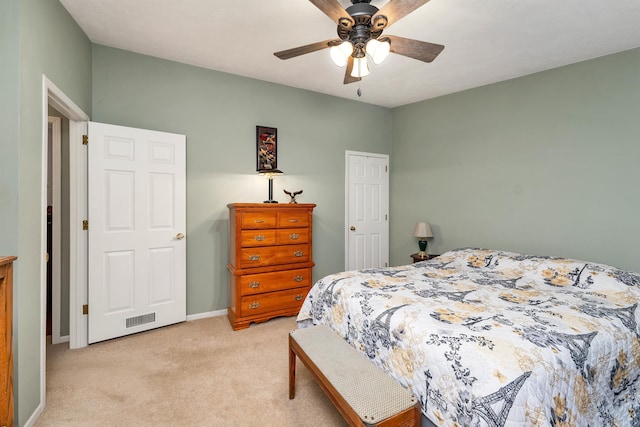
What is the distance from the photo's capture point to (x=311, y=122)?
3859mm

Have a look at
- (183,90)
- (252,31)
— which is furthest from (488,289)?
(183,90)

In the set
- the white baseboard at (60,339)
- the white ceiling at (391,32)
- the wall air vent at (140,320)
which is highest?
the white ceiling at (391,32)

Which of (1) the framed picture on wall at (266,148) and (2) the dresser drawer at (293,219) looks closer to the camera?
(2) the dresser drawer at (293,219)

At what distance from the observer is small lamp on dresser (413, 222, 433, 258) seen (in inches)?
151

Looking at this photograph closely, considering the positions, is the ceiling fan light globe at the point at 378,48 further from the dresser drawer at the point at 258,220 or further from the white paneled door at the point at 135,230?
the white paneled door at the point at 135,230

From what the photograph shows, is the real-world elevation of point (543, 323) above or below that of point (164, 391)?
above

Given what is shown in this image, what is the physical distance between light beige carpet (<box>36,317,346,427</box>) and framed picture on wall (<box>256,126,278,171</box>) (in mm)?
1917

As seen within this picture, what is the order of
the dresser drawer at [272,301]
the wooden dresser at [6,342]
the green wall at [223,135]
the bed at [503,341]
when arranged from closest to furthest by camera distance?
the bed at [503,341]
the wooden dresser at [6,342]
the green wall at [223,135]
the dresser drawer at [272,301]

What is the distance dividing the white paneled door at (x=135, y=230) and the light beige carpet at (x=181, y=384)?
10.0 inches

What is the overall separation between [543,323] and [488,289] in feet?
2.19

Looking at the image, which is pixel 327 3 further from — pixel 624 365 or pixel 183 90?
pixel 624 365

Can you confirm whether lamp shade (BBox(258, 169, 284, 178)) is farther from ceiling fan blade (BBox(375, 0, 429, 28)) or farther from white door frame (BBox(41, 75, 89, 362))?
ceiling fan blade (BBox(375, 0, 429, 28))

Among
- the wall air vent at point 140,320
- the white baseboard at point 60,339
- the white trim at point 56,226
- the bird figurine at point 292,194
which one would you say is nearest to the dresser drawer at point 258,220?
the bird figurine at point 292,194

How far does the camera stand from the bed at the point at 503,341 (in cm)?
114
